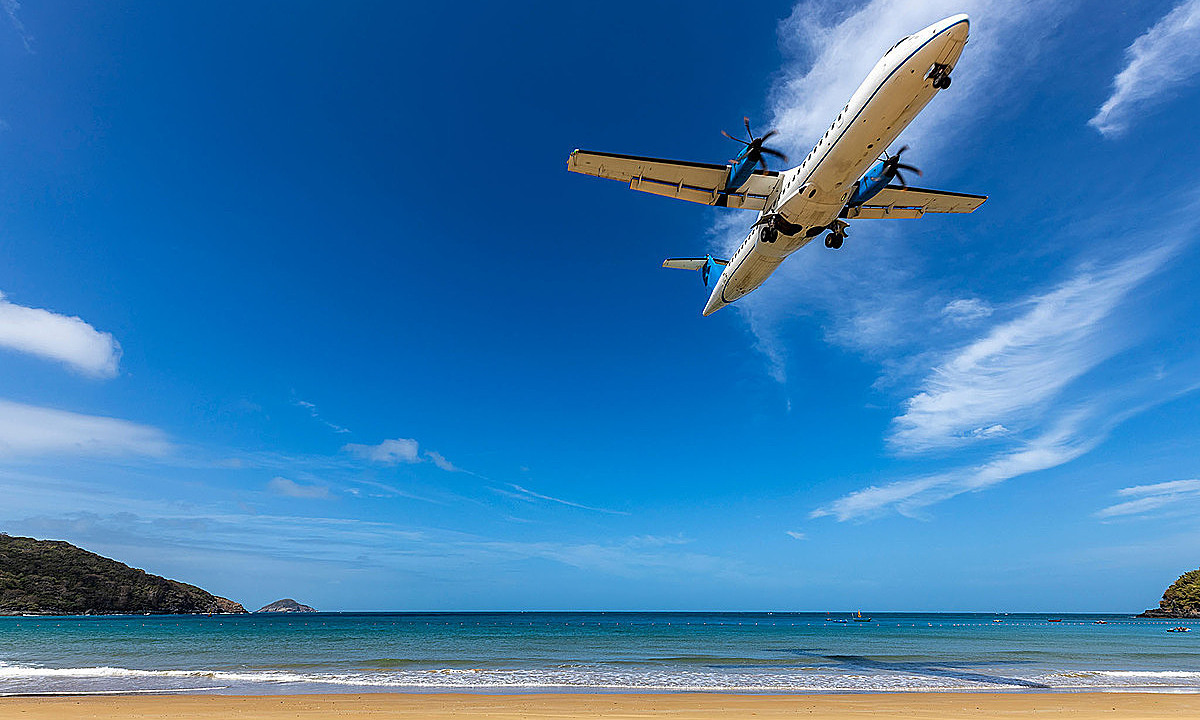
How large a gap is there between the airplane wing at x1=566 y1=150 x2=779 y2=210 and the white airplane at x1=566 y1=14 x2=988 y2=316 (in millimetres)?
32

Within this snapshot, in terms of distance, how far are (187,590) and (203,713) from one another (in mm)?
142966

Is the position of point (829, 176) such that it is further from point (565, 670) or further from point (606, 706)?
point (565, 670)

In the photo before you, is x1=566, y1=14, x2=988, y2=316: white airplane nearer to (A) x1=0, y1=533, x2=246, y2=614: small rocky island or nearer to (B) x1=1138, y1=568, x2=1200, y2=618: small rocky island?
(A) x1=0, y1=533, x2=246, y2=614: small rocky island

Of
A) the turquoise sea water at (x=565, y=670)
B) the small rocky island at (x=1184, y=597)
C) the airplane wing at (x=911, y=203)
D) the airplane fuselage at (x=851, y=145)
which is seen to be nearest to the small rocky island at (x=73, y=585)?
the turquoise sea water at (x=565, y=670)

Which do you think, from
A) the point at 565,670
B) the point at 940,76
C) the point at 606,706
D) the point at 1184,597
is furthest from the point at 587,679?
the point at 1184,597

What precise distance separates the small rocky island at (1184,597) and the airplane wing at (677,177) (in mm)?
147449

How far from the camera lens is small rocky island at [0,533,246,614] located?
8569cm

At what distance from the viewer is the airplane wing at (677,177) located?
58.3 feet

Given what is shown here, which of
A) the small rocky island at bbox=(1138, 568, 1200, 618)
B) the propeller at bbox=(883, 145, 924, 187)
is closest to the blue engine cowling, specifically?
the propeller at bbox=(883, 145, 924, 187)

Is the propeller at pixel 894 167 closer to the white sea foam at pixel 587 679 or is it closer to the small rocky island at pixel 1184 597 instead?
the white sea foam at pixel 587 679

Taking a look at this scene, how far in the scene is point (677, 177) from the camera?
59.9ft

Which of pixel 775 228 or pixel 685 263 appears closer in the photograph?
pixel 775 228

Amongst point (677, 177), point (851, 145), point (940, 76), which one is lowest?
point (851, 145)

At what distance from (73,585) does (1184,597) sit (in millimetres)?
201865
